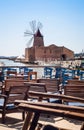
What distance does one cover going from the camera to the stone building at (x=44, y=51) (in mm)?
61281

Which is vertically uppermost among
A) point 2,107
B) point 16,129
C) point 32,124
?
point 32,124

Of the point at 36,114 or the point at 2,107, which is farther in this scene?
the point at 2,107

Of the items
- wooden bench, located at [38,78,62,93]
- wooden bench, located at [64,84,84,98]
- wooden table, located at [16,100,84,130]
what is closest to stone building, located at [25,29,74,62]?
wooden bench, located at [38,78,62,93]

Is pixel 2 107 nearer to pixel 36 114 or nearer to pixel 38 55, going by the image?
pixel 36 114

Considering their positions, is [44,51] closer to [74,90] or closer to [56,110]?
[74,90]

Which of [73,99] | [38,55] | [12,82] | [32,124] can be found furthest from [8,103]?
[38,55]

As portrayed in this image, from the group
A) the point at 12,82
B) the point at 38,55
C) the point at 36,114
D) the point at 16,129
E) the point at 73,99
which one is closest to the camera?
the point at 36,114

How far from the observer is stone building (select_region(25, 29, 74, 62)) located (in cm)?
6128

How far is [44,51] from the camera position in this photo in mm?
61750

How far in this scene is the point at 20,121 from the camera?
4.93 m

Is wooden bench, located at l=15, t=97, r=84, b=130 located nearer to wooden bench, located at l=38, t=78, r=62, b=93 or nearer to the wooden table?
the wooden table

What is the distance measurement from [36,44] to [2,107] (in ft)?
194

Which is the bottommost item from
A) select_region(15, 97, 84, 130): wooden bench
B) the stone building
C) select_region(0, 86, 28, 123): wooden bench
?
select_region(0, 86, 28, 123): wooden bench

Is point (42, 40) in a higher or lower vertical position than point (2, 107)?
higher
